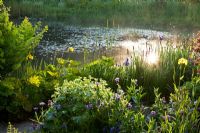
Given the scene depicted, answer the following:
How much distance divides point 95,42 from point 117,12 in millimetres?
6676

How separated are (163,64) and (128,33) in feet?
25.8

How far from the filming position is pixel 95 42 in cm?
1242

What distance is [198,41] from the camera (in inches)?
241

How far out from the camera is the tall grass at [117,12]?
17042mm

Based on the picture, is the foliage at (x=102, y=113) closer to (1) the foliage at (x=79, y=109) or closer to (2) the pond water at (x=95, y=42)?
(1) the foliage at (x=79, y=109)

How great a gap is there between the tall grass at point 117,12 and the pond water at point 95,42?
1.70 m

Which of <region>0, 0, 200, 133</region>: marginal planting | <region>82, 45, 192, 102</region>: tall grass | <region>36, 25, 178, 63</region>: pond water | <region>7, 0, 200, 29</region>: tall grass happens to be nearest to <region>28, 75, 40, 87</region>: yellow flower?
<region>0, 0, 200, 133</region>: marginal planting

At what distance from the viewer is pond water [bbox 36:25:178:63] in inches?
416

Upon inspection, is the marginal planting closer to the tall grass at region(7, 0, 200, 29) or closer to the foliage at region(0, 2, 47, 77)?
the foliage at region(0, 2, 47, 77)

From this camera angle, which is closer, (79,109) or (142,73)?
(79,109)

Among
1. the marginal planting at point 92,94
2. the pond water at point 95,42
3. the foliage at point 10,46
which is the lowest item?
the pond water at point 95,42

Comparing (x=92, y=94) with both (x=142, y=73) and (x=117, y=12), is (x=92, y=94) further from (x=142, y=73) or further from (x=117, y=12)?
(x=117, y=12)

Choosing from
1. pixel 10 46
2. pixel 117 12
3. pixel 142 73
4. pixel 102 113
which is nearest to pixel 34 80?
pixel 10 46

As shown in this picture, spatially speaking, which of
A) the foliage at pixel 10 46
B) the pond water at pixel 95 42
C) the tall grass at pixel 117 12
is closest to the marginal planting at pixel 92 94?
the foliage at pixel 10 46
